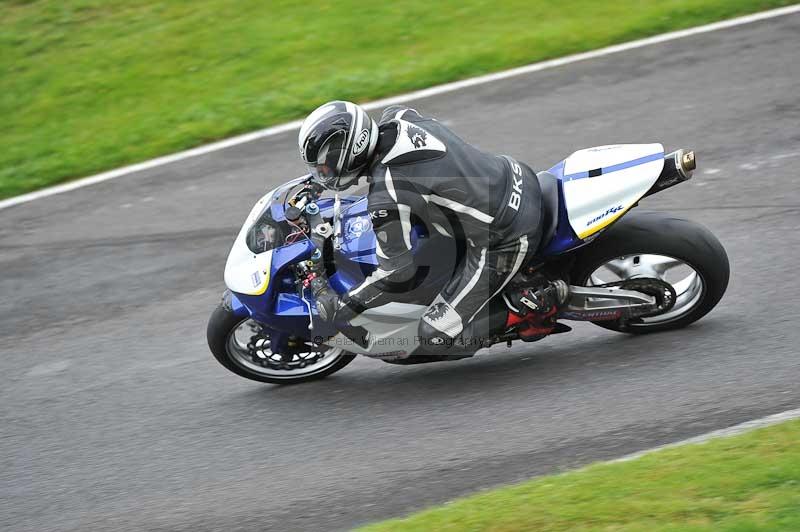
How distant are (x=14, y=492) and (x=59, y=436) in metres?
0.53

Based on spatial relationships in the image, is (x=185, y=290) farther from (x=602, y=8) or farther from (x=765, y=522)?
(x=602, y=8)

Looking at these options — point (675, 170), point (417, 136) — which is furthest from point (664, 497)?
point (417, 136)

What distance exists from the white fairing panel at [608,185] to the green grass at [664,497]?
132cm

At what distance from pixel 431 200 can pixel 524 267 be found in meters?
0.77

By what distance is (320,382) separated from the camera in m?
6.38

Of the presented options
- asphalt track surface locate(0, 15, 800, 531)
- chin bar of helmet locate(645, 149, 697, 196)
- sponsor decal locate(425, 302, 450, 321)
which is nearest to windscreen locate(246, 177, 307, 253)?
sponsor decal locate(425, 302, 450, 321)

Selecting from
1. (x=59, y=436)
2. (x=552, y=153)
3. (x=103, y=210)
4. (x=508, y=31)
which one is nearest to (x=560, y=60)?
(x=508, y=31)

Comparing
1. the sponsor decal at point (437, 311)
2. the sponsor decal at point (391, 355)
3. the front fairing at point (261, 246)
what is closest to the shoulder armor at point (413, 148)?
the front fairing at point (261, 246)

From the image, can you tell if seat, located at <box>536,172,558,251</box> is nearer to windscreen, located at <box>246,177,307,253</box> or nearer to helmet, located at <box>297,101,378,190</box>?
helmet, located at <box>297,101,378,190</box>

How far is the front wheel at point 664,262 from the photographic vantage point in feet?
18.2

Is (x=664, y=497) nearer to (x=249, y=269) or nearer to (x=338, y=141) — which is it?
(x=338, y=141)

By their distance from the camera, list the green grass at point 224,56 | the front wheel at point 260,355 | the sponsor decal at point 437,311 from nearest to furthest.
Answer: the sponsor decal at point 437,311
the front wheel at point 260,355
the green grass at point 224,56

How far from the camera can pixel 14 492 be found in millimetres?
5625

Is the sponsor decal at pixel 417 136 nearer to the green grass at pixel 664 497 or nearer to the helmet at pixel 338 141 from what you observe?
the helmet at pixel 338 141
